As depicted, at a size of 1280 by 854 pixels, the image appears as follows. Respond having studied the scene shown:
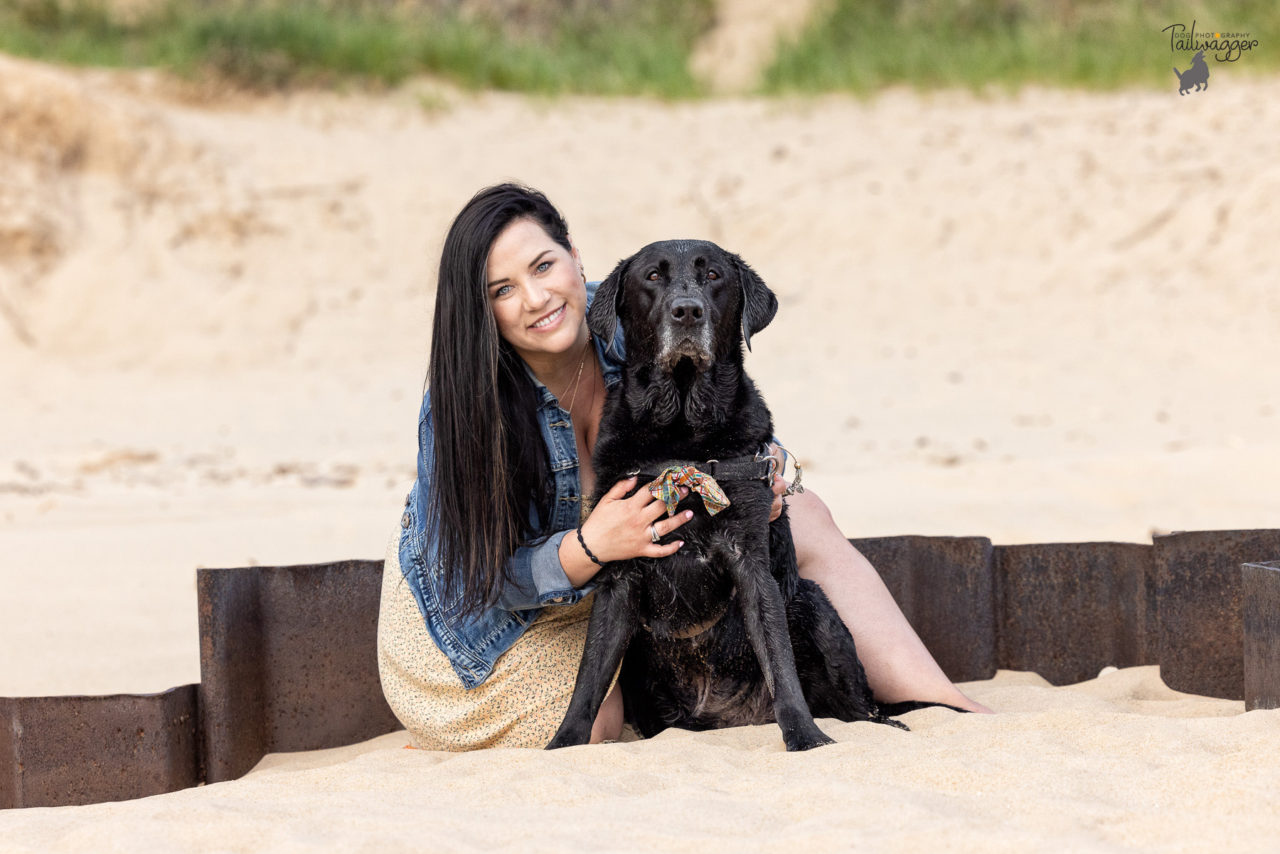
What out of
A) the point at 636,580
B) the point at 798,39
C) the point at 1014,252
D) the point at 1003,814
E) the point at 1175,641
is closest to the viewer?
the point at 1003,814

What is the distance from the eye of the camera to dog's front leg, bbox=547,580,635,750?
109 inches

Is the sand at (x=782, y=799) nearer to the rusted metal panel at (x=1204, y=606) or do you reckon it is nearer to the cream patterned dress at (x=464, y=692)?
the cream patterned dress at (x=464, y=692)

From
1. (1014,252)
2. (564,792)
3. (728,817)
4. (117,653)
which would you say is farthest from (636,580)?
(1014,252)

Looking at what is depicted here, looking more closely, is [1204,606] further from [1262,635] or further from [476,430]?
[476,430]

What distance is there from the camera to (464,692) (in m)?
3.02

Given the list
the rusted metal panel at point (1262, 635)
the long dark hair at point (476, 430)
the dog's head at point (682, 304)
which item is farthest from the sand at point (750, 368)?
the dog's head at point (682, 304)

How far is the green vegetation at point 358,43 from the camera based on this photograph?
11.7 meters

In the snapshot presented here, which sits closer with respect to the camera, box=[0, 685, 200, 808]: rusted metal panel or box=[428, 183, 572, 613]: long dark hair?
box=[0, 685, 200, 808]: rusted metal panel

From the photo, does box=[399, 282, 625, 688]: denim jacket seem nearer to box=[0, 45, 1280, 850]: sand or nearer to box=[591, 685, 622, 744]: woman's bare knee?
box=[591, 685, 622, 744]: woman's bare knee

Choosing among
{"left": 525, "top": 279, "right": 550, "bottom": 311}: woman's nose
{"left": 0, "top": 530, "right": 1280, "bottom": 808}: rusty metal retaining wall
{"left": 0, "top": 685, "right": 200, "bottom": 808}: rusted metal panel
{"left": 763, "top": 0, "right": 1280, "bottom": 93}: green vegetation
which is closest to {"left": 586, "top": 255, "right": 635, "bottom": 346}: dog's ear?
{"left": 525, "top": 279, "right": 550, "bottom": 311}: woman's nose

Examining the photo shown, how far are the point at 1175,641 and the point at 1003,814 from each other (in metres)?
1.38

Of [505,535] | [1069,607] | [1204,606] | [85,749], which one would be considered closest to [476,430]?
[505,535]

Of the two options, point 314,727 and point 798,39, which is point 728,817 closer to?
point 314,727

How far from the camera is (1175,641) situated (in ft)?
10.4
